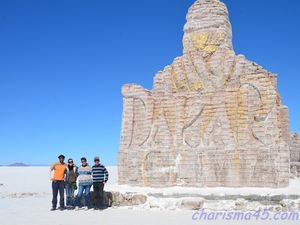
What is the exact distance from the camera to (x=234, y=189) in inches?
506

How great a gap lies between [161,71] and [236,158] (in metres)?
4.36

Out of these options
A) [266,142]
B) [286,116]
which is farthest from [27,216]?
[286,116]

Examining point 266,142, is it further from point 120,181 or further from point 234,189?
point 120,181

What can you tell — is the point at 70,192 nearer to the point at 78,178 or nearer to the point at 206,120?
the point at 78,178

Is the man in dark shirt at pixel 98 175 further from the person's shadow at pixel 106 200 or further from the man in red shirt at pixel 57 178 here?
the man in red shirt at pixel 57 178

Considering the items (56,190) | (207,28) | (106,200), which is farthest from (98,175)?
(207,28)

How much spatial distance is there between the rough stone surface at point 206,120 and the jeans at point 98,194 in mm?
1937

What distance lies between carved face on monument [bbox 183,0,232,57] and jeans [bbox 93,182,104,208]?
19.2 feet

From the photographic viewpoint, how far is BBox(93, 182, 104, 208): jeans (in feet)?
42.0

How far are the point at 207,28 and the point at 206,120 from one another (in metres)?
3.43

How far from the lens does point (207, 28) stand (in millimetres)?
14945

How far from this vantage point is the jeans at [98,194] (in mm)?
12808

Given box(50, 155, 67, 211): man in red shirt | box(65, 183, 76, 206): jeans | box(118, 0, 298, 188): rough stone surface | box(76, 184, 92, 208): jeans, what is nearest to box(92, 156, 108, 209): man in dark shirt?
box(76, 184, 92, 208): jeans

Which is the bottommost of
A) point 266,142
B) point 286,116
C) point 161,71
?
point 266,142
